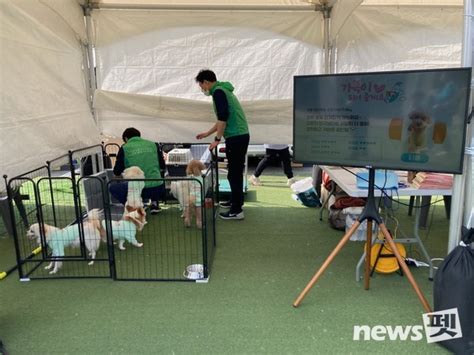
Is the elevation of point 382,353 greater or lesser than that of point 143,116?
lesser

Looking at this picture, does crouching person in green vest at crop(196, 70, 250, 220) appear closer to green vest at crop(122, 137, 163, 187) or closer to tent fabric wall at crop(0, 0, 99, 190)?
green vest at crop(122, 137, 163, 187)

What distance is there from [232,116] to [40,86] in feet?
6.44

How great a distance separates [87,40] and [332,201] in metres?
3.68

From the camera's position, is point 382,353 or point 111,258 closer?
point 382,353

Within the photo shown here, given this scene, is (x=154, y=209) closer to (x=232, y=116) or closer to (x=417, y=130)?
(x=232, y=116)

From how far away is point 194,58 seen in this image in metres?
5.04

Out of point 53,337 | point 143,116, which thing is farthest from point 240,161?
point 53,337

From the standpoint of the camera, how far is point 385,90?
6.94ft

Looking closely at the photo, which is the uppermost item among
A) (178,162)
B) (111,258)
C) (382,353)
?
(178,162)

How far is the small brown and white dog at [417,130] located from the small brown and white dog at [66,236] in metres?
2.39

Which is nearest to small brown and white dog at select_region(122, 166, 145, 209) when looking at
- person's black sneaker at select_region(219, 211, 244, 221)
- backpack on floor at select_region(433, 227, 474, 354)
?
person's black sneaker at select_region(219, 211, 244, 221)

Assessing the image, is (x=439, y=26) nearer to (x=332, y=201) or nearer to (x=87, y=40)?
(x=332, y=201)

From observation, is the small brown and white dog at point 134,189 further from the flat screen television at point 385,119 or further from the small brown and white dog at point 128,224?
the flat screen television at point 385,119

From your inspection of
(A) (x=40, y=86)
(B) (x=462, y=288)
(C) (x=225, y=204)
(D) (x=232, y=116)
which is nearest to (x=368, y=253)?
(B) (x=462, y=288)
